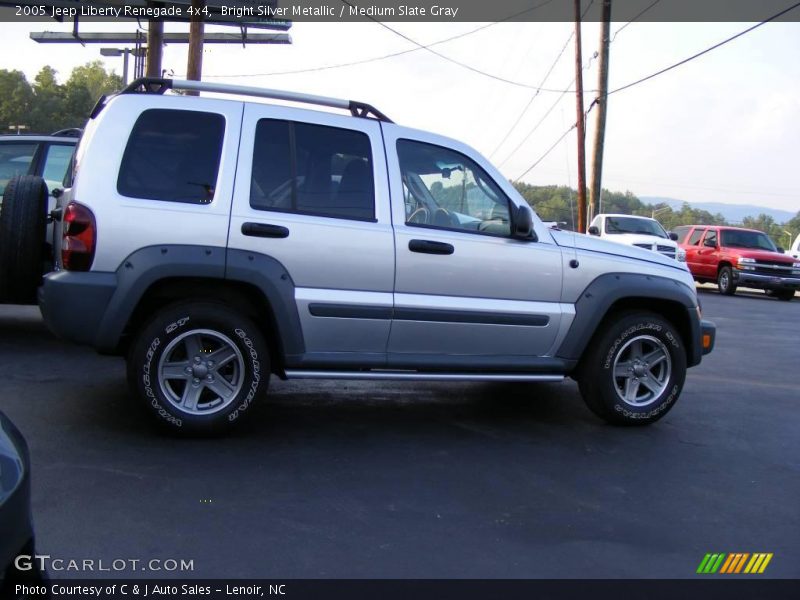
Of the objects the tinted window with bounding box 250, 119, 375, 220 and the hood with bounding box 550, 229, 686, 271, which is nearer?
the tinted window with bounding box 250, 119, 375, 220

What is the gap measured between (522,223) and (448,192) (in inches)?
22.3

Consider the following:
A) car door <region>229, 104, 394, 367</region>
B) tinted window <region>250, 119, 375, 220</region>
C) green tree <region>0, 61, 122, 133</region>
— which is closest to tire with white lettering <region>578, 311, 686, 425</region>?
car door <region>229, 104, 394, 367</region>

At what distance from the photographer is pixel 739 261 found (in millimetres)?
21797

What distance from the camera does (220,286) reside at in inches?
212

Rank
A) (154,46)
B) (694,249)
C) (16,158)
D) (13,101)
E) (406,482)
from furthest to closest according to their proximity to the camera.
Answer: (13,101), (694,249), (154,46), (16,158), (406,482)

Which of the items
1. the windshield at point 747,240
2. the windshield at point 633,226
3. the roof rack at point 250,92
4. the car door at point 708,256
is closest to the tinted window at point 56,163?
the roof rack at point 250,92

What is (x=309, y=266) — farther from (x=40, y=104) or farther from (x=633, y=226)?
(x=40, y=104)

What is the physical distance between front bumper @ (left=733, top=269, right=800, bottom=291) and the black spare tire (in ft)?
63.5

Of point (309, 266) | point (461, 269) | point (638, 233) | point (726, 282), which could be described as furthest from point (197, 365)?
point (726, 282)

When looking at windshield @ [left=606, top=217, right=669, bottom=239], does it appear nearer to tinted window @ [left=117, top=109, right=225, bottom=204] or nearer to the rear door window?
the rear door window

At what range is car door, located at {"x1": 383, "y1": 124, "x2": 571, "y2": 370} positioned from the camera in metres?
5.60

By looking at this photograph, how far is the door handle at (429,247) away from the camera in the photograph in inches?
218

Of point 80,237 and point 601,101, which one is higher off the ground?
point 601,101
